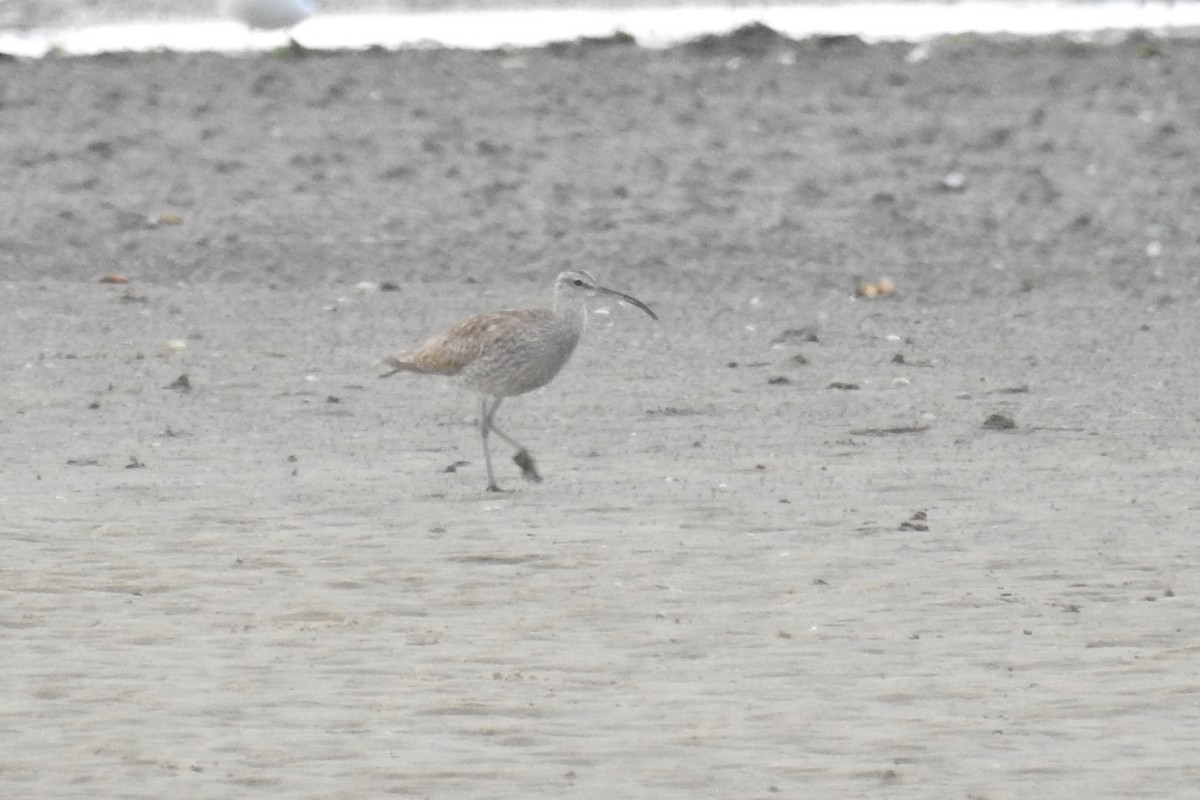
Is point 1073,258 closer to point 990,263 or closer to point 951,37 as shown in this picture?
point 990,263

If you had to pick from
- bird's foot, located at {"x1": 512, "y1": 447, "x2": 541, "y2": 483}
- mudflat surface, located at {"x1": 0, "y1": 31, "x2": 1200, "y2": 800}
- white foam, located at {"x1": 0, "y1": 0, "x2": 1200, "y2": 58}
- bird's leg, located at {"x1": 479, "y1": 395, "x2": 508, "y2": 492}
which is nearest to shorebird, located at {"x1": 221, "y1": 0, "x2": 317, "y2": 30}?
white foam, located at {"x1": 0, "y1": 0, "x2": 1200, "y2": 58}

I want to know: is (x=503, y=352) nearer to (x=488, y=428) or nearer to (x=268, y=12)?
(x=488, y=428)

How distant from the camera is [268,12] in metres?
22.7

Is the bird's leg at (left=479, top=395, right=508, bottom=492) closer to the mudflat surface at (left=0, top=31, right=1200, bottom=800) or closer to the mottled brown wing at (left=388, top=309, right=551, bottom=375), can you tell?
the mudflat surface at (left=0, top=31, right=1200, bottom=800)

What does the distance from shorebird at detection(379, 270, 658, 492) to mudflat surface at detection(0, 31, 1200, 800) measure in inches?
14.1

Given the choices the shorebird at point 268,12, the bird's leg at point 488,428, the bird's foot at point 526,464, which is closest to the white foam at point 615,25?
the shorebird at point 268,12

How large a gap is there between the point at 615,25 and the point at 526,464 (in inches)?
664

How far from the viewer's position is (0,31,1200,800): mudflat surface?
6320 mm

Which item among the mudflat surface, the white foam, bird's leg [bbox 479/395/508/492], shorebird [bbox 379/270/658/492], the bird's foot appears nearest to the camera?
the mudflat surface

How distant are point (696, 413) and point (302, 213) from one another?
549 centimetres

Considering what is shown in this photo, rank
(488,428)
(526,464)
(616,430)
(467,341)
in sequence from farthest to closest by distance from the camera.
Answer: (616,430)
(467,341)
(488,428)
(526,464)

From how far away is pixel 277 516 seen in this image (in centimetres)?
898

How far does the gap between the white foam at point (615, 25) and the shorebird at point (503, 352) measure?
11034mm

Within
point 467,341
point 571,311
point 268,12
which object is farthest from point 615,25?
point 467,341
